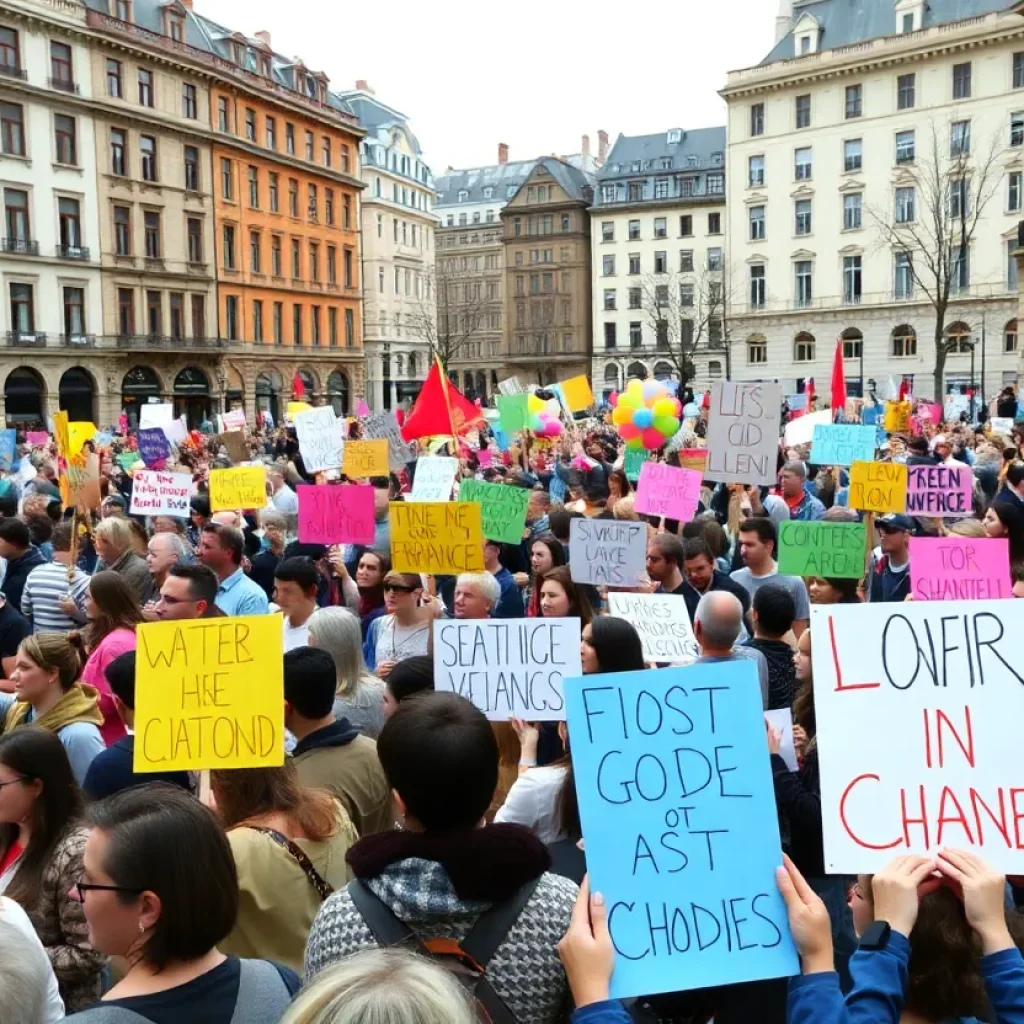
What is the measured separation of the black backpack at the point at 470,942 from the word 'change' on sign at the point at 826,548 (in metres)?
4.75

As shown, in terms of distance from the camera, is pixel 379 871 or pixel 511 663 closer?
pixel 379 871

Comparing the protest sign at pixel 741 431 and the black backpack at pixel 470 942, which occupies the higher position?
the protest sign at pixel 741 431

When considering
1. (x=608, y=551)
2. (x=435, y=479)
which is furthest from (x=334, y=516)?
(x=435, y=479)

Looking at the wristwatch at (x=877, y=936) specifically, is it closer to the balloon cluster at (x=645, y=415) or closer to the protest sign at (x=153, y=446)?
the balloon cluster at (x=645, y=415)

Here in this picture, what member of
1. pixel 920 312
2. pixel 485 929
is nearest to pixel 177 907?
pixel 485 929

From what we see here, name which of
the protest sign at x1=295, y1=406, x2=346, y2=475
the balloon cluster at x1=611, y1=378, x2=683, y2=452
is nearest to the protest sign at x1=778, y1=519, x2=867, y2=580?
the balloon cluster at x1=611, y1=378, x2=683, y2=452

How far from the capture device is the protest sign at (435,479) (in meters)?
9.83

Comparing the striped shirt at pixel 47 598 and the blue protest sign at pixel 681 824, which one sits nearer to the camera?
the blue protest sign at pixel 681 824

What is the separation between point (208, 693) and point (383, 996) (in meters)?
1.92

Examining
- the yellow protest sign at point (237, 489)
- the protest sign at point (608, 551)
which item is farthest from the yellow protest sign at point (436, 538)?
the yellow protest sign at point (237, 489)

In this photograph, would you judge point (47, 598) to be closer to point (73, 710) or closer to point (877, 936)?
point (73, 710)

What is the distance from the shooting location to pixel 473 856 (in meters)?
2.22

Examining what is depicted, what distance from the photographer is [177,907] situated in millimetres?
2273

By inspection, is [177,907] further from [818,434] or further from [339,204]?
[339,204]
